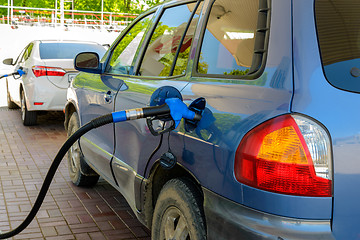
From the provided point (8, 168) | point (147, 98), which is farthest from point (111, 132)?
point (8, 168)

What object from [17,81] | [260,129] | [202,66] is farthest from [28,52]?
[260,129]

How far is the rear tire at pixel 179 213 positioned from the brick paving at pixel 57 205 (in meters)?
1.34

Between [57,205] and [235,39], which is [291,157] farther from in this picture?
[57,205]

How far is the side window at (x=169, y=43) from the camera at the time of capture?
11.0ft

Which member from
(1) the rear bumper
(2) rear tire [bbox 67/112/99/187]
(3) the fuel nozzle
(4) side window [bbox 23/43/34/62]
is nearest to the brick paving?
(2) rear tire [bbox 67/112/99/187]

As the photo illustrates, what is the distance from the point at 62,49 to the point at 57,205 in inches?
222

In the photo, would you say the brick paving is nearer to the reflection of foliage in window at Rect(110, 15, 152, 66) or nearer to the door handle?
the door handle

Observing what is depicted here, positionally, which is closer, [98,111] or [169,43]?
[169,43]

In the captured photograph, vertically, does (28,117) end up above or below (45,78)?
below

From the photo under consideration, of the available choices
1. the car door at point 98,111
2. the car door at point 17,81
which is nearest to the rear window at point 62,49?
the car door at point 17,81

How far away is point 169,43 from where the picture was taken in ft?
12.1

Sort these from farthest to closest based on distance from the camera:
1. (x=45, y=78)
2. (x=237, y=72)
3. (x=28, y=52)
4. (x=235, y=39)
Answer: (x=28, y=52) < (x=45, y=78) < (x=235, y=39) < (x=237, y=72)

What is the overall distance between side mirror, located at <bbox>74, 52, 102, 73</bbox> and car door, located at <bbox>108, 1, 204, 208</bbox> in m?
0.58

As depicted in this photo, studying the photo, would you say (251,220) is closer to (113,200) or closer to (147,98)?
(147,98)
